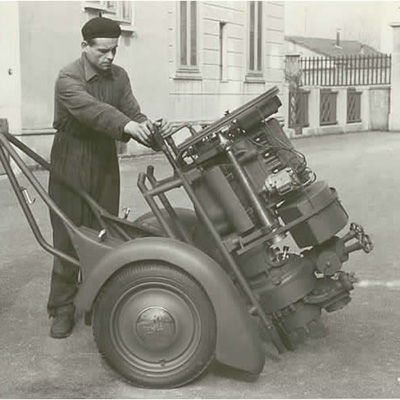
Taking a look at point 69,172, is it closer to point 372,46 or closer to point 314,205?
point 314,205

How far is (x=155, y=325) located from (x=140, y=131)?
3.12 feet

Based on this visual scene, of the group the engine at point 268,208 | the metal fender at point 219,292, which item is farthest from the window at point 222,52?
the metal fender at point 219,292

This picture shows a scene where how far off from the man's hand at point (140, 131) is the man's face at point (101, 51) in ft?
1.78

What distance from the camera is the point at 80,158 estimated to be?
498cm

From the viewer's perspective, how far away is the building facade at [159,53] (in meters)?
14.1

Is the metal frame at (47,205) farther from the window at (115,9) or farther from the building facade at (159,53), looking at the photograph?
the window at (115,9)

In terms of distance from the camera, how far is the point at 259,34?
2320 centimetres

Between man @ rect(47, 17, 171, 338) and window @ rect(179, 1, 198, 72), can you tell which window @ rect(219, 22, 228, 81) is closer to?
window @ rect(179, 1, 198, 72)

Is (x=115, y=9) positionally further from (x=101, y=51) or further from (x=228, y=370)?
(x=228, y=370)

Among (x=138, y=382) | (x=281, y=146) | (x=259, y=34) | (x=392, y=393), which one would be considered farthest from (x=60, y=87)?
(x=259, y=34)

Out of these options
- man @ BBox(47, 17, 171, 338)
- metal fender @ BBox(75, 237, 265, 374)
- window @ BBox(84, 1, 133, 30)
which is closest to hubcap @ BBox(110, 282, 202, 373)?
metal fender @ BBox(75, 237, 265, 374)

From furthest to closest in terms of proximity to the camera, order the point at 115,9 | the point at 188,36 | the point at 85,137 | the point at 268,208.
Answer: the point at 188,36, the point at 115,9, the point at 85,137, the point at 268,208

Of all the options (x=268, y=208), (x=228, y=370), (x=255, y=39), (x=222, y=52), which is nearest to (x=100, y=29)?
(x=268, y=208)

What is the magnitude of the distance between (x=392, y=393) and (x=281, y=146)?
1297 millimetres
